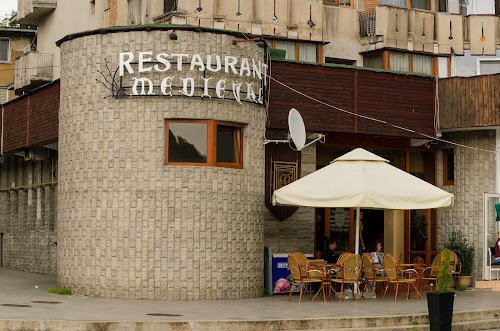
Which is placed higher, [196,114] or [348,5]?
[348,5]

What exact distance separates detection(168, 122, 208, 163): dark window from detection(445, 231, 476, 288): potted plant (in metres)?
8.02

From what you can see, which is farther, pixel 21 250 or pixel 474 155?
pixel 21 250

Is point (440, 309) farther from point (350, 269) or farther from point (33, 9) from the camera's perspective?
point (33, 9)

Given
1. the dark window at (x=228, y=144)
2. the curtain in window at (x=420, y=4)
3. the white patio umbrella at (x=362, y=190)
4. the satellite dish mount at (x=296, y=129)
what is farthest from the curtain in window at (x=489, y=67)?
the dark window at (x=228, y=144)

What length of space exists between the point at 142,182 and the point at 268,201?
407cm

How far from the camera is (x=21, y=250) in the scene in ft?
110

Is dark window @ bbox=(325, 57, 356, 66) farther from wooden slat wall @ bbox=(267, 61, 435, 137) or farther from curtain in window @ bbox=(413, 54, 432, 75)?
wooden slat wall @ bbox=(267, 61, 435, 137)

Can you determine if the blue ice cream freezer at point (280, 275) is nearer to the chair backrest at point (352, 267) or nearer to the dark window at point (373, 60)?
Answer: the chair backrest at point (352, 267)

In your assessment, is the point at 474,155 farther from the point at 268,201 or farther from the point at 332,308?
the point at 332,308

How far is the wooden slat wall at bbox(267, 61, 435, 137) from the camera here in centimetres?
2469

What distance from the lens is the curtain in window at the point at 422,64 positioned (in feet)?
99.6

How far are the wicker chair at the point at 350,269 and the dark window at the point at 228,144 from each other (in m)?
3.04

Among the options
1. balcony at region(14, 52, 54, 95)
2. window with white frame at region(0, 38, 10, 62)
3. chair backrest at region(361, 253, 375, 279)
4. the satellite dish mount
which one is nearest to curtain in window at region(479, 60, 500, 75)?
the satellite dish mount

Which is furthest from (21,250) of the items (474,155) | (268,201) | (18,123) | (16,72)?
(474,155)
